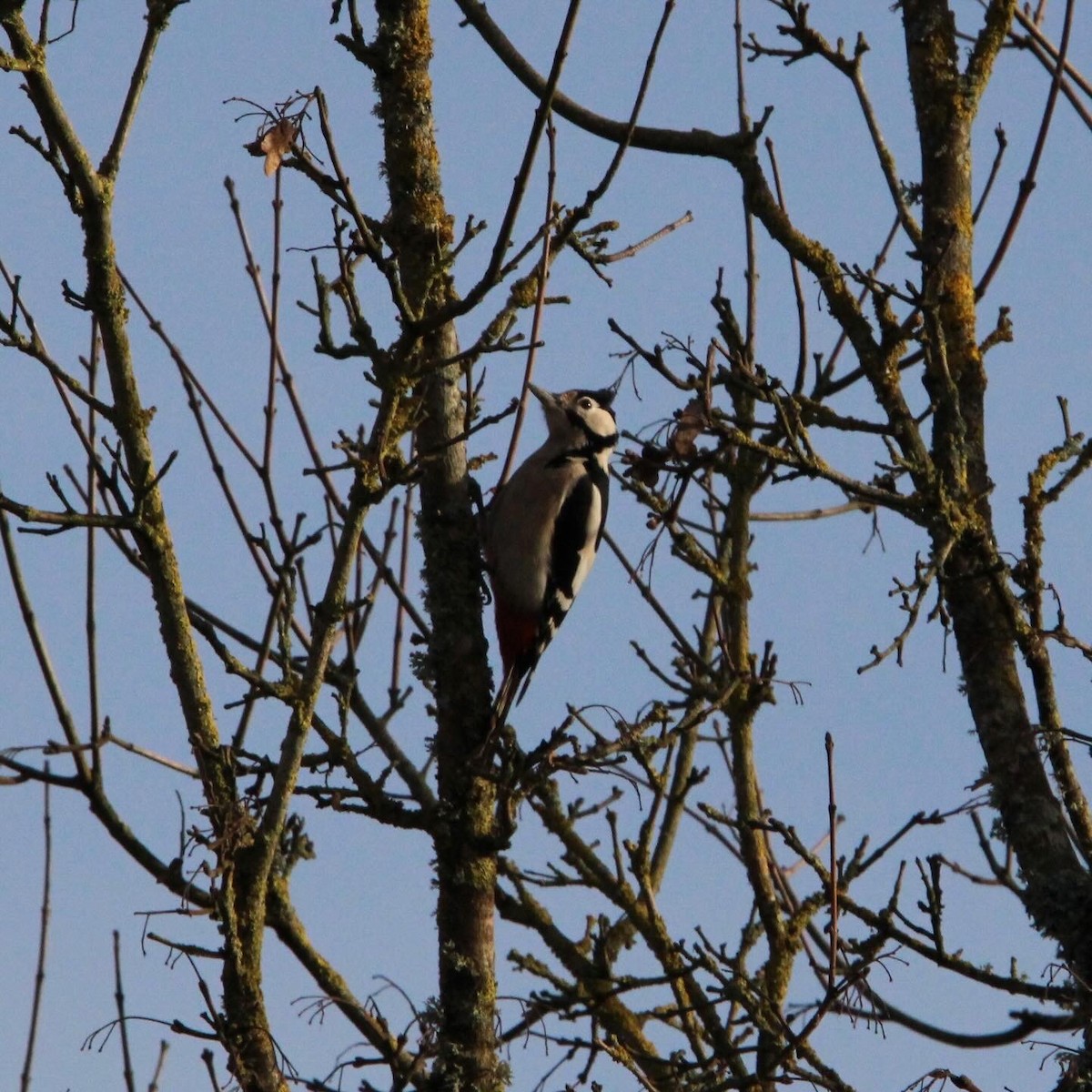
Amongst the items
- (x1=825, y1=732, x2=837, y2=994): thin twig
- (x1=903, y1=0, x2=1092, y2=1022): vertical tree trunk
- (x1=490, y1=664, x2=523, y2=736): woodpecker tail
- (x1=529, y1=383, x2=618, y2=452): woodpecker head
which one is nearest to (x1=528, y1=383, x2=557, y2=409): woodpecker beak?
(x1=529, y1=383, x2=618, y2=452): woodpecker head

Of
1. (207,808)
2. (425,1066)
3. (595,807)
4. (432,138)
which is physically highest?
(432,138)

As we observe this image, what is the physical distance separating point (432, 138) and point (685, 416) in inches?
39.0

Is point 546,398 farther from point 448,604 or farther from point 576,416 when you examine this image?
point 448,604

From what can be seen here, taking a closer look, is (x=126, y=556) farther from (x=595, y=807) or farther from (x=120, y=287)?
(x=595, y=807)

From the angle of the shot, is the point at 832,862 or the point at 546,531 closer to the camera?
the point at 832,862

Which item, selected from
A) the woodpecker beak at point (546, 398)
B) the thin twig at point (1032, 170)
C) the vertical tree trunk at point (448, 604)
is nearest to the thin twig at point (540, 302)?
the vertical tree trunk at point (448, 604)

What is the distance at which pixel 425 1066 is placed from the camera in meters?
3.60

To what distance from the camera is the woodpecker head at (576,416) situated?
643 centimetres

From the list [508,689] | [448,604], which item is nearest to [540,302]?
[448,604]

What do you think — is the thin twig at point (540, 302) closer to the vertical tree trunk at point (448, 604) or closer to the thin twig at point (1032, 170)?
the vertical tree trunk at point (448, 604)

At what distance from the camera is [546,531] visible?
235 inches

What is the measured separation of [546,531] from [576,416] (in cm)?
66

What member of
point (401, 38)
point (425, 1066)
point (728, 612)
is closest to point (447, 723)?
point (425, 1066)

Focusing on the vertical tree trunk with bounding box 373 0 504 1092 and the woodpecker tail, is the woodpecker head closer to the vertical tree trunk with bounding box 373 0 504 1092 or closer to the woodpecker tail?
the woodpecker tail
